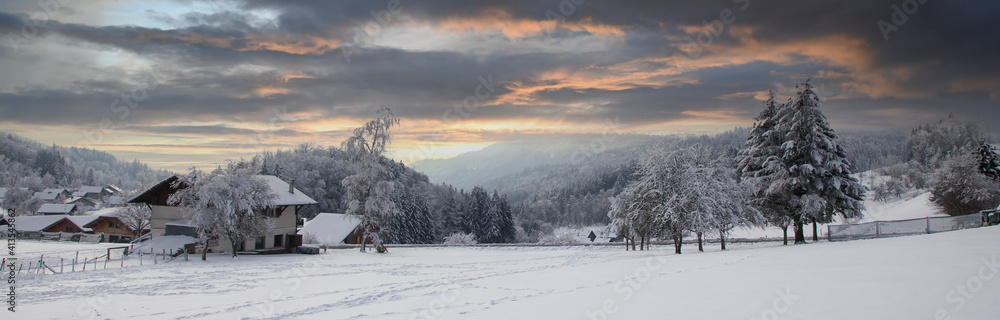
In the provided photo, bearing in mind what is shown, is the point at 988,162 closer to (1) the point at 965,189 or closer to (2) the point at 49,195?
(1) the point at 965,189

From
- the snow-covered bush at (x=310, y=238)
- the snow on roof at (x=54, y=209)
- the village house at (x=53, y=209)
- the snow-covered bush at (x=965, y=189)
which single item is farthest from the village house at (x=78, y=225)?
the snow-covered bush at (x=965, y=189)

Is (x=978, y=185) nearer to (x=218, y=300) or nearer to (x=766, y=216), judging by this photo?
(x=766, y=216)

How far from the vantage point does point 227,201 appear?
3472cm

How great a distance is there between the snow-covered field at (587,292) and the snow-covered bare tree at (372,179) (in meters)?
16.3

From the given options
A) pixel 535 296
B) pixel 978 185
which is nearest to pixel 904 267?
pixel 535 296

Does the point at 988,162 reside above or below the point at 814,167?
above

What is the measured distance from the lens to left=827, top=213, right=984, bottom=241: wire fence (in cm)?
3094

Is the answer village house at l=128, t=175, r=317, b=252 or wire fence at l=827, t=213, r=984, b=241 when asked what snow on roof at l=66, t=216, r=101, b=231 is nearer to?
village house at l=128, t=175, r=317, b=252

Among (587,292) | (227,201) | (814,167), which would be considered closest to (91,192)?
(227,201)

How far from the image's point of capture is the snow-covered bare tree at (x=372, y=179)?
40.2 meters

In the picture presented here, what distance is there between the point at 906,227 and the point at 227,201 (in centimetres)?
4833

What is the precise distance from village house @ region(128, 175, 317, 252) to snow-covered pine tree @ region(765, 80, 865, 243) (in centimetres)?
4028

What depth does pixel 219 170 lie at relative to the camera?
36562mm

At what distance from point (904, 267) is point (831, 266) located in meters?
2.19
